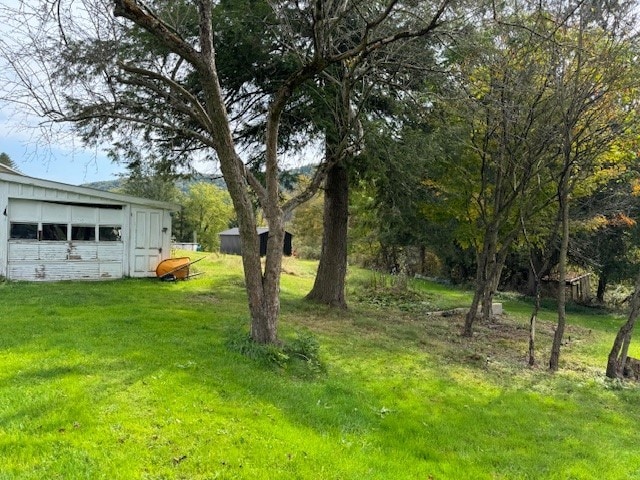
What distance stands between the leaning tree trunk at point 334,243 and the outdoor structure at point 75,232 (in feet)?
16.4

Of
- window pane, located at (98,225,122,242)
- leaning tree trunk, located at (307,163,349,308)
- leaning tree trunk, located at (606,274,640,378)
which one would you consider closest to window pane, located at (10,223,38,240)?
window pane, located at (98,225,122,242)

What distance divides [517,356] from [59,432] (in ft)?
26.6

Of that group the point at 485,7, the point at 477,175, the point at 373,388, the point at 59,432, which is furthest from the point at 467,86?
the point at 59,432

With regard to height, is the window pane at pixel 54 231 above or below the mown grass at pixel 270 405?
above

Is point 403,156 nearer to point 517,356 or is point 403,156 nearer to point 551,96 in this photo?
point 551,96

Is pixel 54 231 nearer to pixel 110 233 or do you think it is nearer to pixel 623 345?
pixel 110 233

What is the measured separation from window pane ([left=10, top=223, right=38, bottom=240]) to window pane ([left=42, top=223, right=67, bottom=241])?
189 mm

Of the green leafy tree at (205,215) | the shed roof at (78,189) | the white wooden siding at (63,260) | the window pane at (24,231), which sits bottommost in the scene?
the white wooden siding at (63,260)

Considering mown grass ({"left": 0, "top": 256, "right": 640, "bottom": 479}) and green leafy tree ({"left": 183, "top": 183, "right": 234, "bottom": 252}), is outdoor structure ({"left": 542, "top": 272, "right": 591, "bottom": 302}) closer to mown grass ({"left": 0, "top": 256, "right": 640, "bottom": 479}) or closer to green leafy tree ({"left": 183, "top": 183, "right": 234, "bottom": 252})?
mown grass ({"left": 0, "top": 256, "right": 640, "bottom": 479})

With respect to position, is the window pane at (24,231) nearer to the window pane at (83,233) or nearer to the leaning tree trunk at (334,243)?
the window pane at (83,233)

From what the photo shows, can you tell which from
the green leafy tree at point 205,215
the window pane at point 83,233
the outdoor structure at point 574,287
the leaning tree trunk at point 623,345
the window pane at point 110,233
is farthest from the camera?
the green leafy tree at point 205,215

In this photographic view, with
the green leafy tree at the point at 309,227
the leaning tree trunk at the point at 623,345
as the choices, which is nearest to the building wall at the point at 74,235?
the leaning tree trunk at the point at 623,345

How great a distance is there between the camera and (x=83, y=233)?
40.0 ft

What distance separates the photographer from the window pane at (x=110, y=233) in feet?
40.9
